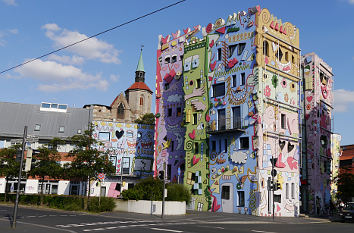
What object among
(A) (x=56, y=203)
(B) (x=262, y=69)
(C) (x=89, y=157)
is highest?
(B) (x=262, y=69)

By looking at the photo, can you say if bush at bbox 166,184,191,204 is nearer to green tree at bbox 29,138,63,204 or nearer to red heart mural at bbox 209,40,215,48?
green tree at bbox 29,138,63,204

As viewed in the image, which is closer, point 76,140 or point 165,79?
point 76,140

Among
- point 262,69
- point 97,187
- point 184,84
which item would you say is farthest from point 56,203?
point 262,69

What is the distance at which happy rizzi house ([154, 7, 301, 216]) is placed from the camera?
37156 mm

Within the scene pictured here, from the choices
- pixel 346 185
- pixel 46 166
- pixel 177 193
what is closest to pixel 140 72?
pixel 46 166

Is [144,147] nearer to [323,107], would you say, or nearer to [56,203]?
[56,203]

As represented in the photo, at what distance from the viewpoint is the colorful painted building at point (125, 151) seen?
174ft

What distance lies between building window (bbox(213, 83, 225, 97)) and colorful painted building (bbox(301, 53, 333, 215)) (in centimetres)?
1450

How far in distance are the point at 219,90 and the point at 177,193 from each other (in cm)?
1374

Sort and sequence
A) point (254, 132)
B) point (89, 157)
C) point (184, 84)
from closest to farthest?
1. point (89, 157)
2. point (254, 132)
3. point (184, 84)

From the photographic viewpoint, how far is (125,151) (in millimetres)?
54125

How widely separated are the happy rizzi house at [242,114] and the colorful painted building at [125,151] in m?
10.6

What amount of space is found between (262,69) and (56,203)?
24.3 m

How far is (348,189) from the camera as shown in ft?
157
